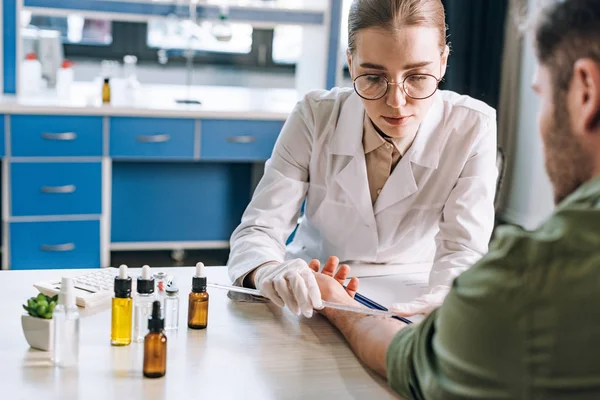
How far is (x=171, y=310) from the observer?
1279mm

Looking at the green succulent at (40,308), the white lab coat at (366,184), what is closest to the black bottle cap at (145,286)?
the green succulent at (40,308)

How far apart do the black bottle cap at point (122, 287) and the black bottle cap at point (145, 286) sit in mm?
17

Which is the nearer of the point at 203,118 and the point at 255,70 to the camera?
the point at 203,118

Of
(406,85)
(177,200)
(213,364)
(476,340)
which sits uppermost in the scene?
(406,85)

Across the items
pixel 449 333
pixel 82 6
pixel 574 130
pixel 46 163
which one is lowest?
pixel 46 163

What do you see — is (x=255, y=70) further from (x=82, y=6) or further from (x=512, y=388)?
(x=512, y=388)

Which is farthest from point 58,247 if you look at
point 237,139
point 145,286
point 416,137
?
point 145,286

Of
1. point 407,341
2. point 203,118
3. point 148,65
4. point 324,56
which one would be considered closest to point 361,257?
point 407,341

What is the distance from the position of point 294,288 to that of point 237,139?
2.37 meters

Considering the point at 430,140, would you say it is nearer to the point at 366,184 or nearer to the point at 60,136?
the point at 366,184

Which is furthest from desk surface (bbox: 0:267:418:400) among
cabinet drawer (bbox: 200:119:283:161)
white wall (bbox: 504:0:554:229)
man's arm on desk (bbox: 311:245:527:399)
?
white wall (bbox: 504:0:554:229)

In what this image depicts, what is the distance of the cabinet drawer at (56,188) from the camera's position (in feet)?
11.0

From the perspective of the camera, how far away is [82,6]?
368 centimetres

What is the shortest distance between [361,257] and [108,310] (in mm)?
642
